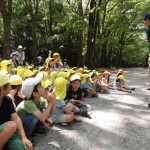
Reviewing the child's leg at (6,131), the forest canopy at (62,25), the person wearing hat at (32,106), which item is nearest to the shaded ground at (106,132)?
the person wearing hat at (32,106)

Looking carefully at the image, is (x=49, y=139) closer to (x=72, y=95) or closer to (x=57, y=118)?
(x=57, y=118)

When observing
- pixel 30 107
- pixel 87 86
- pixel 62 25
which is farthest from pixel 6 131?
pixel 62 25

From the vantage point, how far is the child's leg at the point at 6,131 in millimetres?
3232

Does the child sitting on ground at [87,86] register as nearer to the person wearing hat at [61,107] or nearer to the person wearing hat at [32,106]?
the person wearing hat at [61,107]

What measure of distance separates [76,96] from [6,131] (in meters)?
3.20

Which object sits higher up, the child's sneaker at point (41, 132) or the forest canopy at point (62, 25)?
the forest canopy at point (62, 25)

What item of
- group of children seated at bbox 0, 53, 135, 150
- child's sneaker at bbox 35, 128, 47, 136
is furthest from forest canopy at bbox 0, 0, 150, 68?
child's sneaker at bbox 35, 128, 47, 136

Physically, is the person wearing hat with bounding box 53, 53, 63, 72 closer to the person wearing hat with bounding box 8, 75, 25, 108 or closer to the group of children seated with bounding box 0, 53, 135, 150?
the group of children seated with bounding box 0, 53, 135, 150

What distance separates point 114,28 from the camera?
65.5 ft

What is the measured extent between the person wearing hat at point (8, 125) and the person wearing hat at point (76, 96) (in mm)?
2491

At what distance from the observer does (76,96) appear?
6328mm

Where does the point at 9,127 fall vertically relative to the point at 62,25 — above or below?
below

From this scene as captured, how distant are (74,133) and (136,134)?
1.07 metres

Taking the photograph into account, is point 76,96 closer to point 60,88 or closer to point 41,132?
point 60,88
